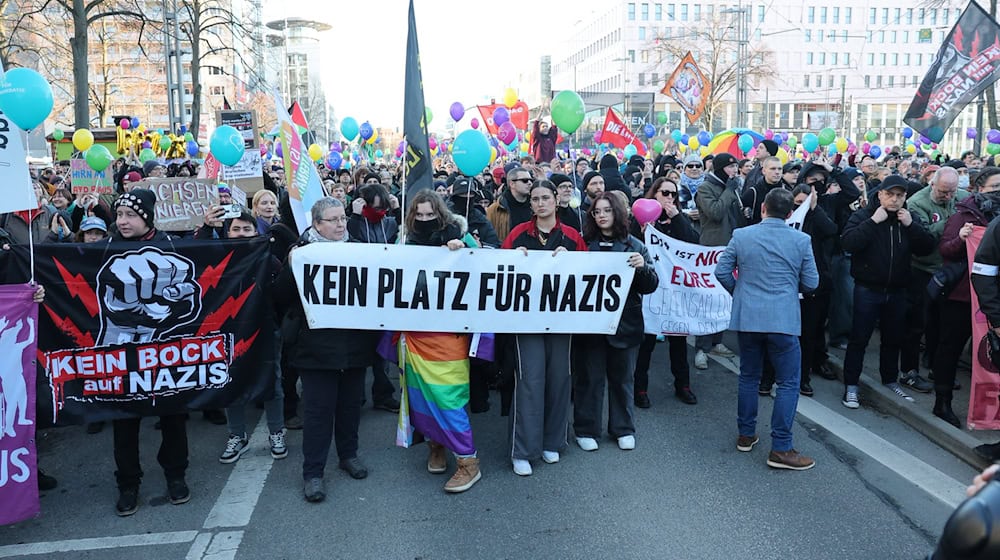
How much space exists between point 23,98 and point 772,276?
4.85 meters

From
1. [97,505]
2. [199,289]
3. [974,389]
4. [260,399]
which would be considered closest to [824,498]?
[974,389]

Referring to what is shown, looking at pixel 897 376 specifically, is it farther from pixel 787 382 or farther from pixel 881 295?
pixel 787 382

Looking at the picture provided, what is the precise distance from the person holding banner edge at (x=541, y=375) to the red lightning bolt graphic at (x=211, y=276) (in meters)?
1.81

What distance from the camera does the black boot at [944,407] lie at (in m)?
5.57

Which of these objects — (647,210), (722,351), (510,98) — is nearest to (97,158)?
(647,210)

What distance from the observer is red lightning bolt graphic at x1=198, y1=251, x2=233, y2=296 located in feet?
15.5

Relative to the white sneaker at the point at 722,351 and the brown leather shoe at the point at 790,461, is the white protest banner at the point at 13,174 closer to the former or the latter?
the brown leather shoe at the point at 790,461

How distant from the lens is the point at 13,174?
4.29 m

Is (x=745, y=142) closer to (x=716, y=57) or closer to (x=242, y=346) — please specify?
(x=242, y=346)

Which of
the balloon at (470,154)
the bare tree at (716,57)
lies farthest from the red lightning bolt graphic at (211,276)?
the bare tree at (716,57)

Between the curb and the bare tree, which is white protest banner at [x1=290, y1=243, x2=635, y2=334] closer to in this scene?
the curb

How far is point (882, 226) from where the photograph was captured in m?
6.09

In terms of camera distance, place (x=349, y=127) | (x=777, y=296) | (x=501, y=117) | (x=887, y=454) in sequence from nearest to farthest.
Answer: (x=777, y=296)
(x=887, y=454)
(x=501, y=117)
(x=349, y=127)

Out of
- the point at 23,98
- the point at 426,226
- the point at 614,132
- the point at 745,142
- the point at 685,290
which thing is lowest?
the point at 685,290
